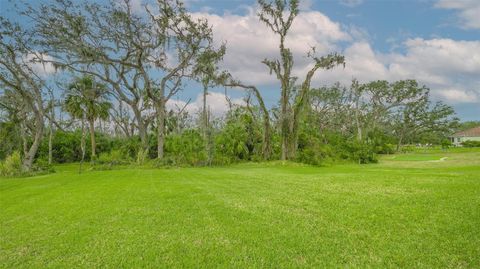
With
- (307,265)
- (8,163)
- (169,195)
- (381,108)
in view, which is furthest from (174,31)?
(381,108)

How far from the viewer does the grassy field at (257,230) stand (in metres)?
3.74

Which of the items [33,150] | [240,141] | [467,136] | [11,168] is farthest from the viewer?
[467,136]

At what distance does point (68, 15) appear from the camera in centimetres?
2081

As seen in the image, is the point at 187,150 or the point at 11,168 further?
the point at 187,150

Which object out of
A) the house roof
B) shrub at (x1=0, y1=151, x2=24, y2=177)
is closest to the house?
the house roof

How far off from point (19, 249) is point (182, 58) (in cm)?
2159

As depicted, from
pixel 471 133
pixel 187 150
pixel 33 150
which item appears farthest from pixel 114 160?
pixel 471 133

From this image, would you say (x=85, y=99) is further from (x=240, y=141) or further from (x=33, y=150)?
(x=240, y=141)

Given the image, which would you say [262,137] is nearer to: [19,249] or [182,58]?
[182,58]

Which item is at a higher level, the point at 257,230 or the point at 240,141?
the point at 240,141

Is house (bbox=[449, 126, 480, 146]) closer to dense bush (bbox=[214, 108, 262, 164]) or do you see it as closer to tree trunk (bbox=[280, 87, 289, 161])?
tree trunk (bbox=[280, 87, 289, 161])

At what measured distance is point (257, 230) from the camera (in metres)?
4.77

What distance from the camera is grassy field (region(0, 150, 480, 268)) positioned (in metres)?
3.74

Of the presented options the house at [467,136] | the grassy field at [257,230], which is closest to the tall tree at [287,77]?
the grassy field at [257,230]
